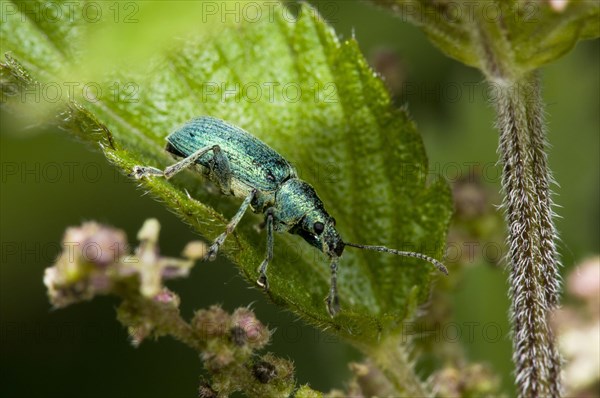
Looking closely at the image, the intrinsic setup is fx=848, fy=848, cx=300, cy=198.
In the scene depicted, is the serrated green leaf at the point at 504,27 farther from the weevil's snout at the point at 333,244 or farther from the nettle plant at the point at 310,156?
the weevil's snout at the point at 333,244

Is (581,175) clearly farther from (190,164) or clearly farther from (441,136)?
(190,164)

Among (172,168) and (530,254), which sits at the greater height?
(530,254)

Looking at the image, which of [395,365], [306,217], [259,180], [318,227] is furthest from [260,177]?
[395,365]

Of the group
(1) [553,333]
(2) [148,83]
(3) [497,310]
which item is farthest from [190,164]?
(3) [497,310]

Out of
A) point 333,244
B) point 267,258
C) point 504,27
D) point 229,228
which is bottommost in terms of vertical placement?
point 229,228

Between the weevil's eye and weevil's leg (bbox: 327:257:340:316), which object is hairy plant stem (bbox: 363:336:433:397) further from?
the weevil's eye

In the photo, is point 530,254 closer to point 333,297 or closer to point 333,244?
point 333,297
